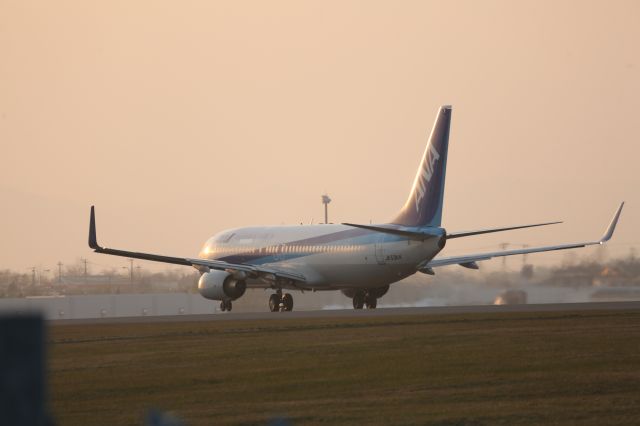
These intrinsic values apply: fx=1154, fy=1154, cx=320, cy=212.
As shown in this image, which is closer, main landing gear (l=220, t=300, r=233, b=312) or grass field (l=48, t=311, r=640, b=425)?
grass field (l=48, t=311, r=640, b=425)

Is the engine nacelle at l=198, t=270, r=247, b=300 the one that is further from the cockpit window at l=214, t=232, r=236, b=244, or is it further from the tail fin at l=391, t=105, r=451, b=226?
the tail fin at l=391, t=105, r=451, b=226

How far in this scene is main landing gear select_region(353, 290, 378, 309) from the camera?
54156mm

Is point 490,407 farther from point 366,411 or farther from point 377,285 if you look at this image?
point 377,285

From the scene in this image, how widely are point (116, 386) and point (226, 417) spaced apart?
4.93m

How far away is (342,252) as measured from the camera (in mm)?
51469

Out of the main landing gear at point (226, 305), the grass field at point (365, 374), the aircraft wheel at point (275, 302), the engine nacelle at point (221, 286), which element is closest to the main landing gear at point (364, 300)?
the aircraft wheel at point (275, 302)

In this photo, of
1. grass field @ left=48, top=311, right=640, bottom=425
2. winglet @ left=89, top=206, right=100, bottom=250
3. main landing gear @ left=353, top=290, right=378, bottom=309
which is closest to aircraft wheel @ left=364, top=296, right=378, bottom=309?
main landing gear @ left=353, top=290, right=378, bottom=309

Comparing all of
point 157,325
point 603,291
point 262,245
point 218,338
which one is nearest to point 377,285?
point 262,245

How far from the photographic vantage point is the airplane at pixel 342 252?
4819cm

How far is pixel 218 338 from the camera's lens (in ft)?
99.9

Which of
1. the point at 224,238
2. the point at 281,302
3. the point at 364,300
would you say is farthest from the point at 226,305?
the point at 364,300

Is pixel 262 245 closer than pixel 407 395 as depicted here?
No

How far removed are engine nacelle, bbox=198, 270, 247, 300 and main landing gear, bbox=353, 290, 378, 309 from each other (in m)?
5.46

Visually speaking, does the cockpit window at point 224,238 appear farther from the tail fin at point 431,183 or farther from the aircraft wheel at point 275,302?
the tail fin at point 431,183
